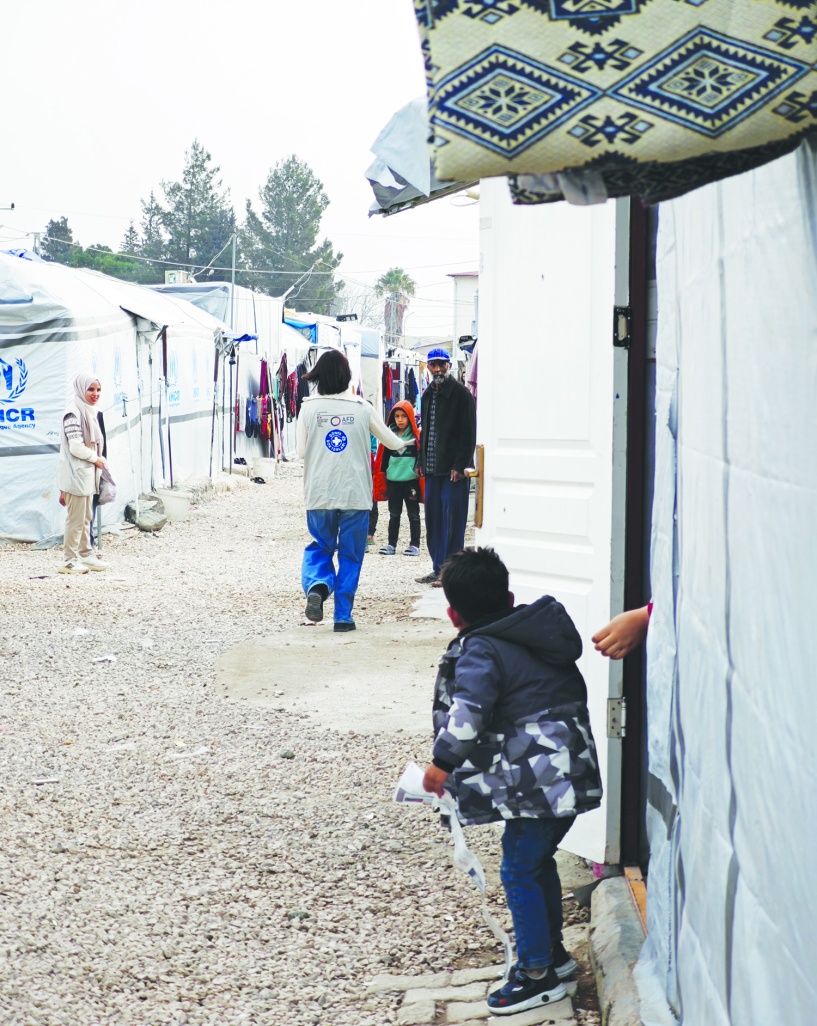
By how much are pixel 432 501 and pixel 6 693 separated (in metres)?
3.89

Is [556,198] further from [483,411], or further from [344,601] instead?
[344,601]

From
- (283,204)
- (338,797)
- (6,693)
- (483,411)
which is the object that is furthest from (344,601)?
(283,204)

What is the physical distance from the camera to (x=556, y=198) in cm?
134

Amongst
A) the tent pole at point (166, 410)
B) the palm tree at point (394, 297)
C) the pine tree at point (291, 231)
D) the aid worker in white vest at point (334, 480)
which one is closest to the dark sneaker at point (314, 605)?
the aid worker in white vest at point (334, 480)

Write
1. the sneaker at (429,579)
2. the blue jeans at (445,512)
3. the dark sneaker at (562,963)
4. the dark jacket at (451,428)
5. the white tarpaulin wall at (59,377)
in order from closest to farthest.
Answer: the dark sneaker at (562,963) < the dark jacket at (451,428) < the blue jeans at (445,512) < the sneaker at (429,579) < the white tarpaulin wall at (59,377)

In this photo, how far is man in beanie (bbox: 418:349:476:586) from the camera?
30.2ft

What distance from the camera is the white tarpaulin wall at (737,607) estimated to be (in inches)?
57.2

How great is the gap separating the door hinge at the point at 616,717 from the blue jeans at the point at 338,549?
4.47 metres

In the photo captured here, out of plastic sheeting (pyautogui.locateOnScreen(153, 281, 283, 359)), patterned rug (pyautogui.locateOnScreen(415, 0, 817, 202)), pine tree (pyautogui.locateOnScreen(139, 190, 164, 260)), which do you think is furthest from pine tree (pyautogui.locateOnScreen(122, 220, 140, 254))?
patterned rug (pyautogui.locateOnScreen(415, 0, 817, 202))

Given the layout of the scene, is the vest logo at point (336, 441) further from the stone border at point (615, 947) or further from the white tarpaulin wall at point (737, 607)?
the white tarpaulin wall at point (737, 607)

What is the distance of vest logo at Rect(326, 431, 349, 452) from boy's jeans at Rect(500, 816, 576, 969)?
16.7 ft

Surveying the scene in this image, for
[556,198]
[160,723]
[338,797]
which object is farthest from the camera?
[160,723]

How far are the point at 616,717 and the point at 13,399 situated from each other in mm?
10897

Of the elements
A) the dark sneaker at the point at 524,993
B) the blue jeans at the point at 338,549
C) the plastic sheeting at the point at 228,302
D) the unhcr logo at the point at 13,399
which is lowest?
the dark sneaker at the point at 524,993
